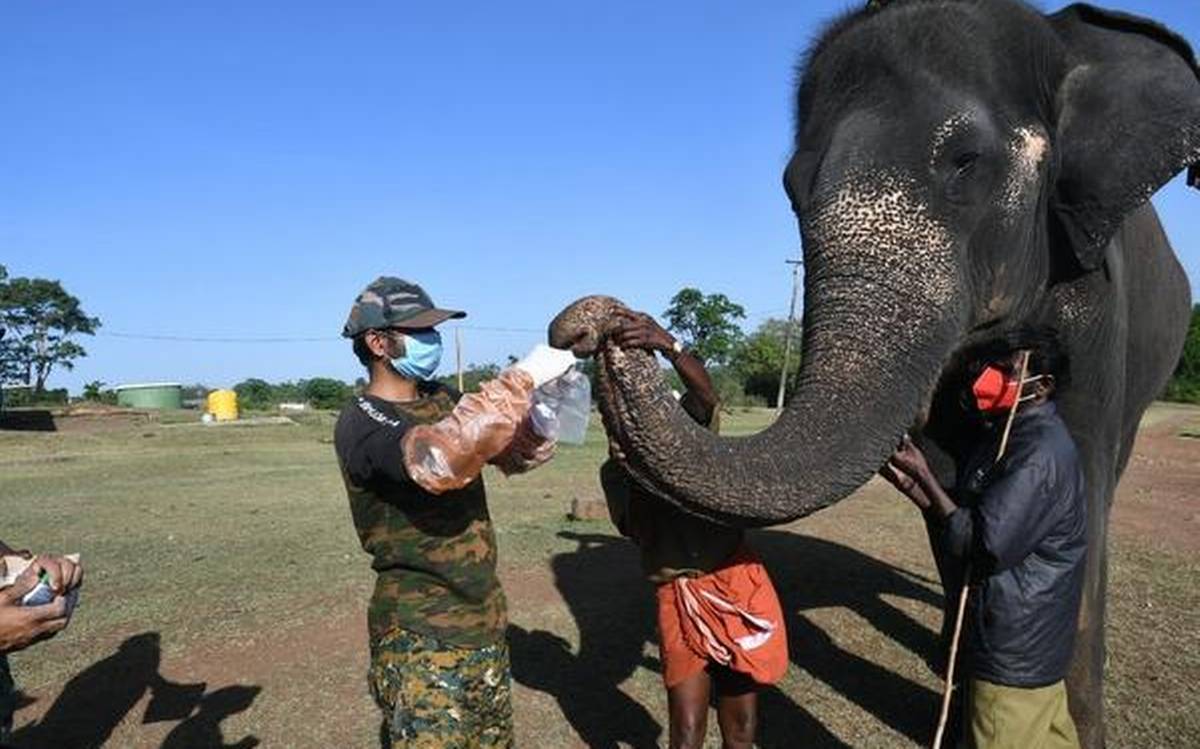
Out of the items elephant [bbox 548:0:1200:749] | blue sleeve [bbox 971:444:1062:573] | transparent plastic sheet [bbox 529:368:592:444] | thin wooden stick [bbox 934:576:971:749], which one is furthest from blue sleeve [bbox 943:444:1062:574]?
transparent plastic sheet [bbox 529:368:592:444]

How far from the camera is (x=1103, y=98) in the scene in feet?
10.8

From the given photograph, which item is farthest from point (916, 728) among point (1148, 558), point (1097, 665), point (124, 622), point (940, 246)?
point (124, 622)

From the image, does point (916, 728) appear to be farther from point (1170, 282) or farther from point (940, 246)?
point (1170, 282)

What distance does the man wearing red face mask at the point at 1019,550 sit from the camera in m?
2.79

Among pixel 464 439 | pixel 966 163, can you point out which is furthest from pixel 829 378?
pixel 464 439

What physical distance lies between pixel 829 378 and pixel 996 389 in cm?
62

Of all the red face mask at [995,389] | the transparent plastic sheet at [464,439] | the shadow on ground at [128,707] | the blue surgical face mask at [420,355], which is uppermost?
the blue surgical face mask at [420,355]

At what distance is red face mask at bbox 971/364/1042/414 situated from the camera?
290 centimetres

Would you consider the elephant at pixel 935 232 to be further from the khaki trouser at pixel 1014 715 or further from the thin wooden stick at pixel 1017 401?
the khaki trouser at pixel 1014 715

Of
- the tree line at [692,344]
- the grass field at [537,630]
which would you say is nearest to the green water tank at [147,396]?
the tree line at [692,344]

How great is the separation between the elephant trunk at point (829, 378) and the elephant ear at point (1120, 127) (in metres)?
0.72

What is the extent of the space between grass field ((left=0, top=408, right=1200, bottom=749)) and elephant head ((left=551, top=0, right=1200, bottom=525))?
240 cm

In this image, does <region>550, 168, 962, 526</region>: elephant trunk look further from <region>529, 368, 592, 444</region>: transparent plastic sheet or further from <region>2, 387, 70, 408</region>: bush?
<region>2, 387, 70, 408</region>: bush

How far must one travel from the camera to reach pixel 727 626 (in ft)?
11.4
